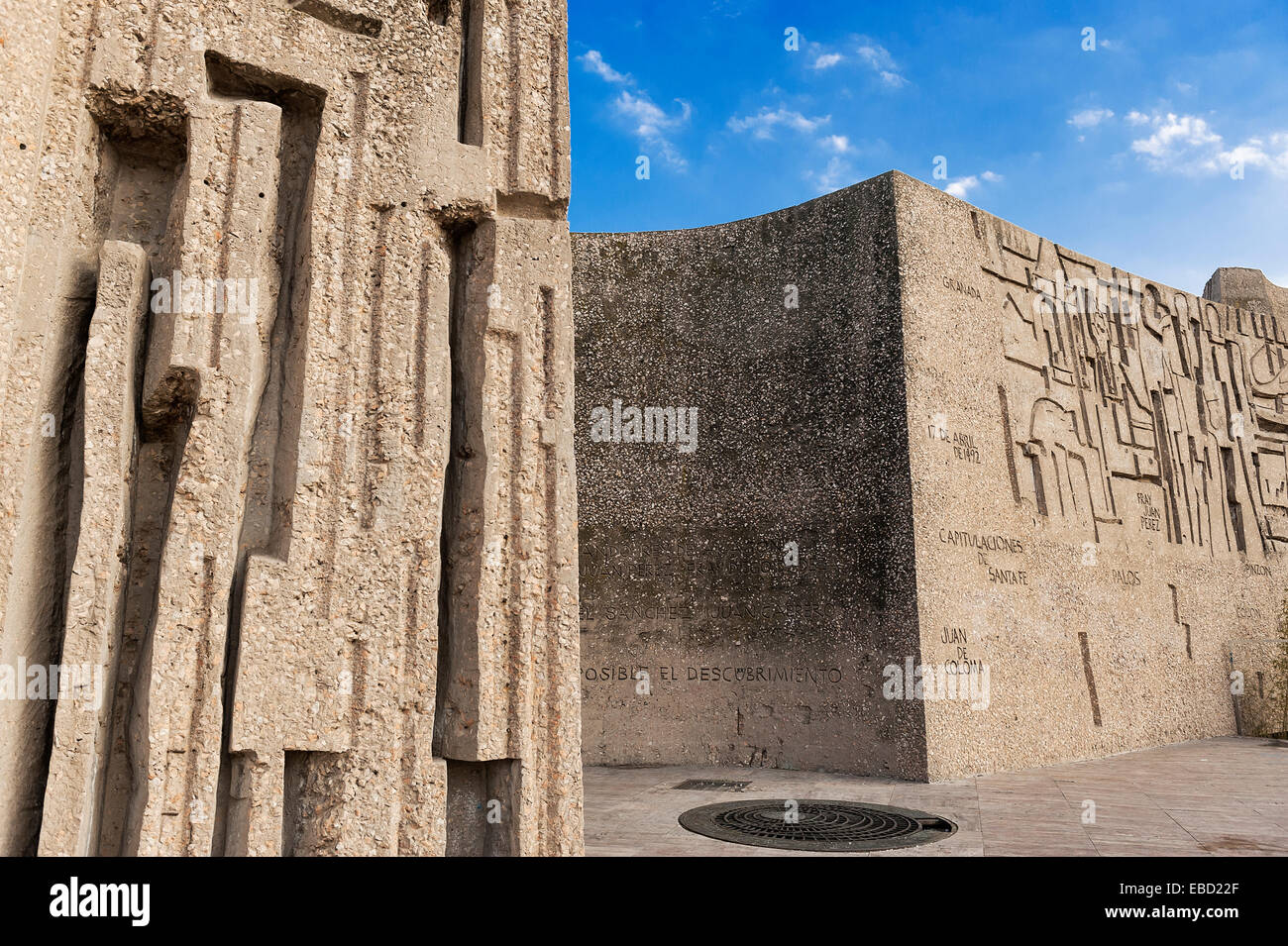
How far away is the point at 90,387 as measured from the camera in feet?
7.26

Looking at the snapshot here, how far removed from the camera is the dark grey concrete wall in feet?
22.5

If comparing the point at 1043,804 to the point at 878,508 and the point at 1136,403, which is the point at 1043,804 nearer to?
the point at 878,508

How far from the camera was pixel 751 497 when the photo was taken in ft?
24.9

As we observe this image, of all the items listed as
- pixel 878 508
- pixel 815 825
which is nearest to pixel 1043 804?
pixel 815 825

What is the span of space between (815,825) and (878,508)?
2.67m

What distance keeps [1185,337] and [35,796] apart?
36.8ft

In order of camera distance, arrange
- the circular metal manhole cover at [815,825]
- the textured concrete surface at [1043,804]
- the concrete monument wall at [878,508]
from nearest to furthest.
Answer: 1. the textured concrete surface at [1043,804]
2. the circular metal manhole cover at [815,825]
3. the concrete monument wall at [878,508]

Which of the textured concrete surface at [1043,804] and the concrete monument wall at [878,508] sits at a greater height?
the concrete monument wall at [878,508]

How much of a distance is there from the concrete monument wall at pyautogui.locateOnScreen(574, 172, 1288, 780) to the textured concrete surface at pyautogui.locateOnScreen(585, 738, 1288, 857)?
40cm

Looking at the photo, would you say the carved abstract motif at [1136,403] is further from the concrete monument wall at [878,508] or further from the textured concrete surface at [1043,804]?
the textured concrete surface at [1043,804]

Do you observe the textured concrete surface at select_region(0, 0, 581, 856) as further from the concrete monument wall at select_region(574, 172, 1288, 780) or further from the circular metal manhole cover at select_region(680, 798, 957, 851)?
the concrete monument wall at select_region(574, 172, 1288, 780)

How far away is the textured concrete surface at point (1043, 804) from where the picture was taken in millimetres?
4395

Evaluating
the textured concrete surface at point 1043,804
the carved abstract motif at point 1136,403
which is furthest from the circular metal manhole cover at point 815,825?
the carved abstract motif at point 1136,403

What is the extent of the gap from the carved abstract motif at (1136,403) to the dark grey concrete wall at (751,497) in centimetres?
151
